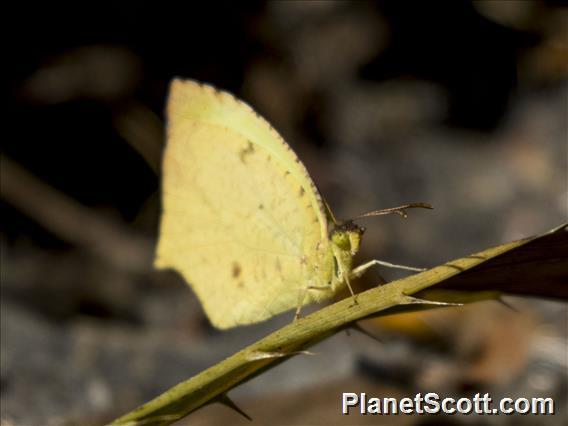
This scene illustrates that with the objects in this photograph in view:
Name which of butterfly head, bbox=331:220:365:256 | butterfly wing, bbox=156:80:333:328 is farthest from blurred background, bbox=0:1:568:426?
butterfly head, bbox=331:220:365:256

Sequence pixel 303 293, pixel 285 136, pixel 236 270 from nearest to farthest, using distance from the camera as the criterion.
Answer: pixel 303 293
pixel 236 270
pixel 285 136

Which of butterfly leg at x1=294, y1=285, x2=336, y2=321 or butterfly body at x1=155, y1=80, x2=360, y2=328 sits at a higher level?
butterfly body at x1=155, y1=80, x2=360, y2=328

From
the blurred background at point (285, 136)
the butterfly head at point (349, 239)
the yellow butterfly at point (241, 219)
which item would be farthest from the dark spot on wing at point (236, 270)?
the blurred background at point (285, 136)

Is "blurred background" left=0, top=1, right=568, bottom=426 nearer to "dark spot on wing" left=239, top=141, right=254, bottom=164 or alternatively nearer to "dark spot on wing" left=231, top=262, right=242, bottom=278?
"dark spot on wing" left=231, top=262, right=242, bottom=278

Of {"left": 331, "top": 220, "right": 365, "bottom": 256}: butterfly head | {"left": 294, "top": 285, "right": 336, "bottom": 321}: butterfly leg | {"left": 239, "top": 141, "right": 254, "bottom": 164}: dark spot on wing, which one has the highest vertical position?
{"left": 239, "top": 141, "right": 254, "bottom": 164}: dark spot on wing

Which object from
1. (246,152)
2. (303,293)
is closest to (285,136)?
(246,152)

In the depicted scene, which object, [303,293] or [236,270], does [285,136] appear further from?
[303,293]

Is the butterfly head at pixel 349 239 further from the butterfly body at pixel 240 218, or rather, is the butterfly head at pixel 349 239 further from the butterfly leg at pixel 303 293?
the butterfly leg at pixel 303 293
